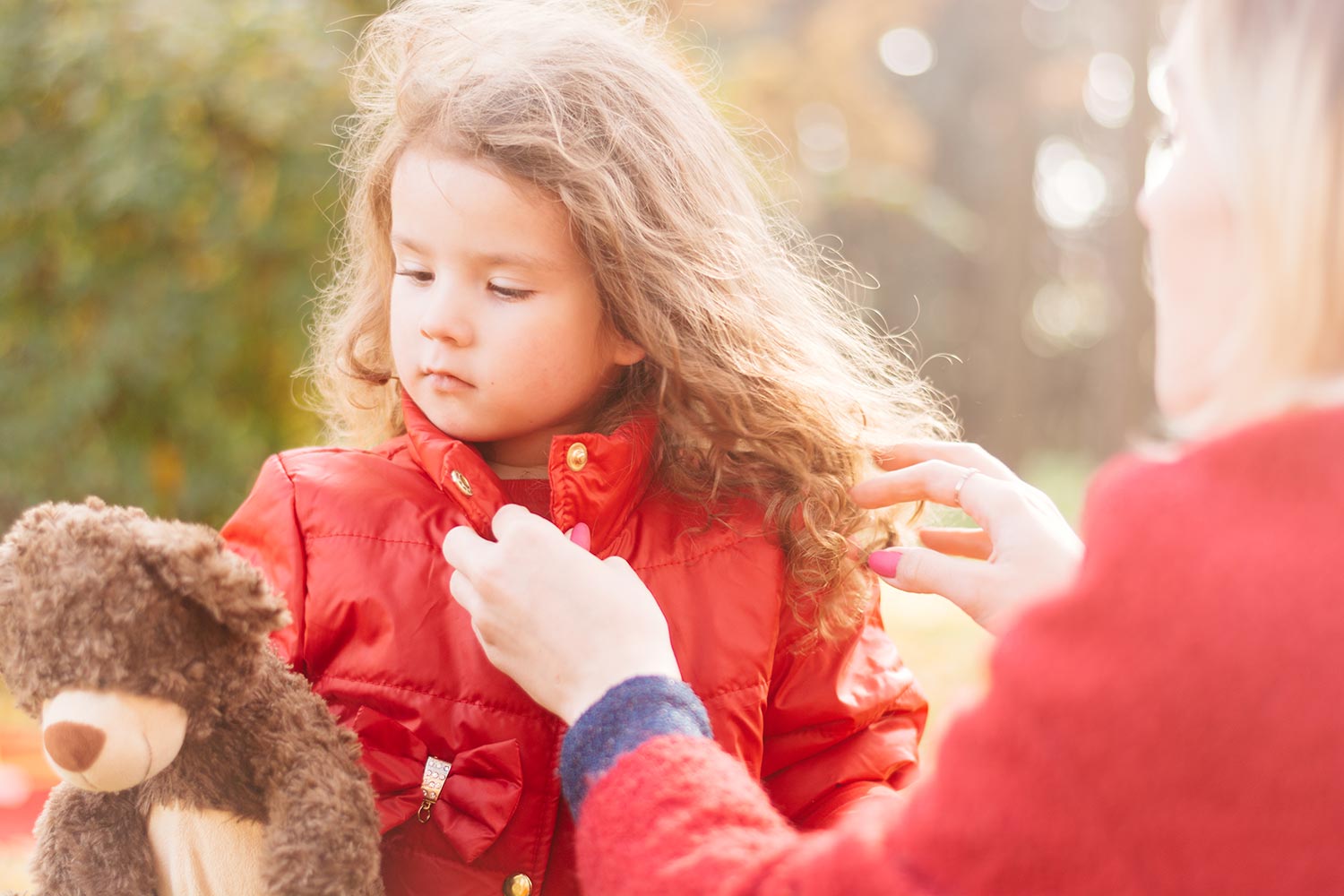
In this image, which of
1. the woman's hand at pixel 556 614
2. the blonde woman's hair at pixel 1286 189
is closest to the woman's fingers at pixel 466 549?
the woman's hand at pixel 556 614

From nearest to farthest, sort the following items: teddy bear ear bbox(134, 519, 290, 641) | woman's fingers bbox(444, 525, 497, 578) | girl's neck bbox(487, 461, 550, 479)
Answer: teddy bear ear bbox(134, 519, 290, 641) → woman's fingers bbox(444, 525, 497, 578) → girl's neck bbox(487, 461, 550, 479)

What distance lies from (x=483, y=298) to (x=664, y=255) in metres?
0.29

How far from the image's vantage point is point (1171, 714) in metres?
0.87

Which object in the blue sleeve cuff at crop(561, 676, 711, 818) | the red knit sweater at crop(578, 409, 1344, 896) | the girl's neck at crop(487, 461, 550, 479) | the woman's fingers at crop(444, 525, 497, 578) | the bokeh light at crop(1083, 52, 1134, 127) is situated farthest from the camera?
the bokeh light at crop(1083, 52, 1134, 127)

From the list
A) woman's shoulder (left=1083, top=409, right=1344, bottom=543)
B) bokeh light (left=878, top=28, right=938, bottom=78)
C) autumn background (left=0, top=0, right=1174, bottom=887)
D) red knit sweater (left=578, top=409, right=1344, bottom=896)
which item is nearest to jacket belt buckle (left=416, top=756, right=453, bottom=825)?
red knit sweater (left=578, top=409, right=1344, bottom=896)

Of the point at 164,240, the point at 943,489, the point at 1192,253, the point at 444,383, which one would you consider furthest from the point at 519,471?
the point at 164,240

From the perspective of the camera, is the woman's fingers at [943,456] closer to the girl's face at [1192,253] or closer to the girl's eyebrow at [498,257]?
the girl's eyebrow at [498,257]

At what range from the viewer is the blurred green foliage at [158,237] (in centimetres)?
409

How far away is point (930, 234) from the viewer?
14.7 metres

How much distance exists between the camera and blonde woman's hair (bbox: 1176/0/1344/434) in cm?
90

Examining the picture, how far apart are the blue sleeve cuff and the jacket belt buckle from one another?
40 cm

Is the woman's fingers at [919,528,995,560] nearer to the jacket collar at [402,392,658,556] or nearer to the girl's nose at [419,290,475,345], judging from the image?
the jacket collar at [402,392,658,556]

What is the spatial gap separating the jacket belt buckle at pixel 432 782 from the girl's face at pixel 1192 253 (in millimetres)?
978

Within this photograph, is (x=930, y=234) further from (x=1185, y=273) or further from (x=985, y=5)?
(x=1185, y=273)
